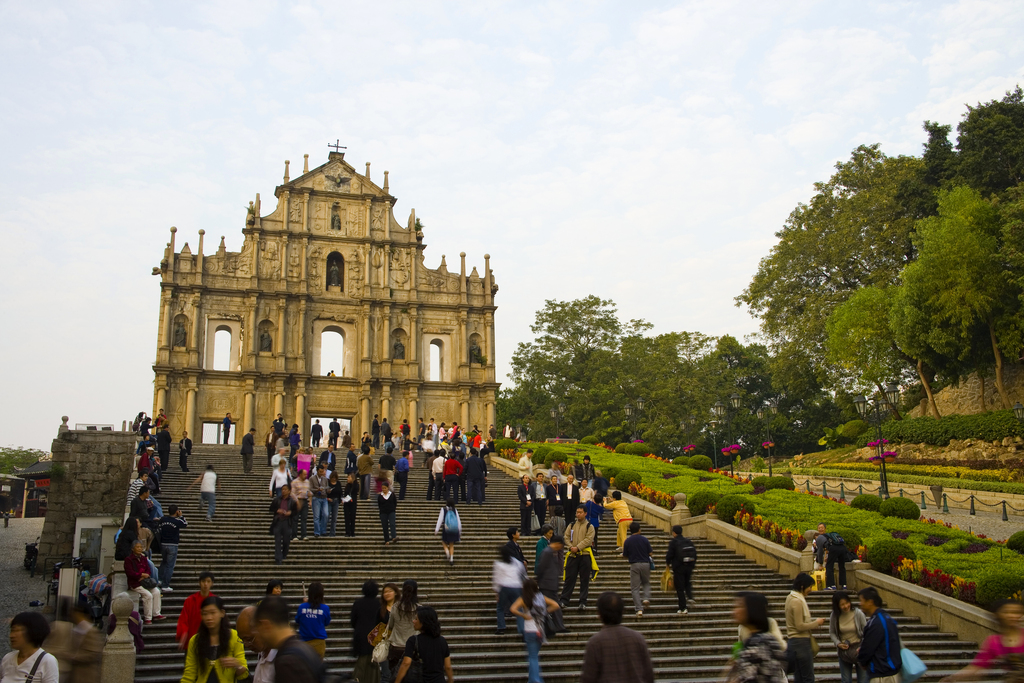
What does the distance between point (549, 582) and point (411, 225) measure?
118 ft

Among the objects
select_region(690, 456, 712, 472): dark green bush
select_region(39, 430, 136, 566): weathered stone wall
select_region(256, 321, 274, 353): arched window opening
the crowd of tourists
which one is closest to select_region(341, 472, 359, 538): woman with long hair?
the crowd of tourists

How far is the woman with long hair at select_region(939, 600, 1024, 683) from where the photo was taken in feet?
21.5

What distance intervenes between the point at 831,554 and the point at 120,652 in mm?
11291

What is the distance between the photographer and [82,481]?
84.1ft

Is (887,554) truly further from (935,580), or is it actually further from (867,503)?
(867,503)

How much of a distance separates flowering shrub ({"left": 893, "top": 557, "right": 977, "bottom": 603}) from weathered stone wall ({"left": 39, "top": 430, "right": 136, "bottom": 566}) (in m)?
20.2

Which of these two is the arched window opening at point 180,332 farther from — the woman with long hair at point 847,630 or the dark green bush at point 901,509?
the woman with long hair at point 847,630

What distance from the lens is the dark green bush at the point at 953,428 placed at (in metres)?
34.6

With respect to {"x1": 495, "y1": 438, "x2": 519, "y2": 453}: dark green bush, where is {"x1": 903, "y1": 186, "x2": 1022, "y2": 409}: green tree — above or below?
above

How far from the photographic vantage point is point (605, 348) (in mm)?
57375

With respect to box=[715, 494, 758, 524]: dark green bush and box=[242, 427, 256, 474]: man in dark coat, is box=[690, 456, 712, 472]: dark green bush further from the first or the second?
box=[242, 427, 256, 474]: man in dark coat

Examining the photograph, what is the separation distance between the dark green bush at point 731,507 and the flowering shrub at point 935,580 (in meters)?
4.04

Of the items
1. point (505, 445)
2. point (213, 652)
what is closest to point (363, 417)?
point (505, 445)

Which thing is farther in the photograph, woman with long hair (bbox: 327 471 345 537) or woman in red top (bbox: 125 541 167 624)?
woman with long hair (bbox: 327 471 345 537)
